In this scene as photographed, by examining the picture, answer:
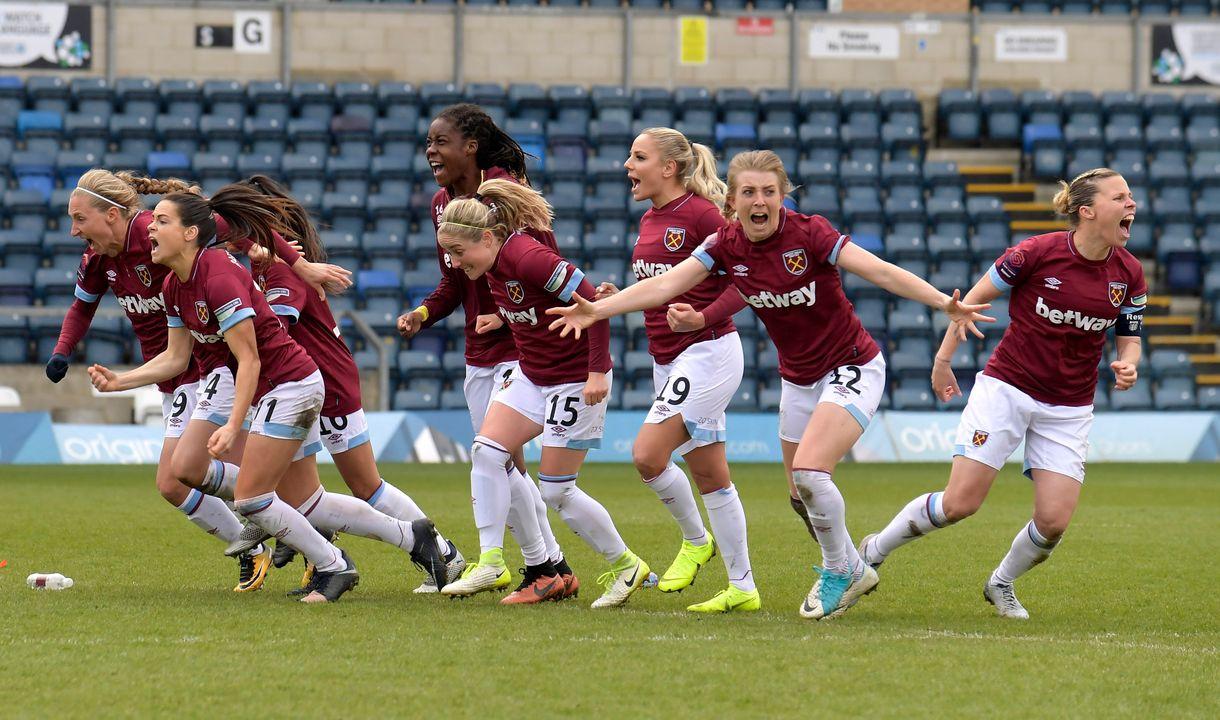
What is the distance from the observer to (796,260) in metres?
6.45

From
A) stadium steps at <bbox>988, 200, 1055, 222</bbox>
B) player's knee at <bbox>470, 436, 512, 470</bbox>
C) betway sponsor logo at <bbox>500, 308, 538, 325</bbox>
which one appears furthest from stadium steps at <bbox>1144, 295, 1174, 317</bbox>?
player's knee at <bbox>470, 436, 512, 470</bbox>

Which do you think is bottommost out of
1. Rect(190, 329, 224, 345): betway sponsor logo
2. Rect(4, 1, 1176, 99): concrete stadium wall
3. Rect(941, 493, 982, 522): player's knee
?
Rect(941, 493, 982, 522): player's knee

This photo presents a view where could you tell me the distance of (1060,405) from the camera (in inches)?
261

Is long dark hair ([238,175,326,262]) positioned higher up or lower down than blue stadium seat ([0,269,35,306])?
higher up

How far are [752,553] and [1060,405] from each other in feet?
9.89

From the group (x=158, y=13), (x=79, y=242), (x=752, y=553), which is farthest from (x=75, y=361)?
(x=752, y=553)

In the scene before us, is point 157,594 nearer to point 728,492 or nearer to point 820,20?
point 728,492

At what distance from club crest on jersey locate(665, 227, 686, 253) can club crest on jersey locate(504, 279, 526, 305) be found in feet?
2.48

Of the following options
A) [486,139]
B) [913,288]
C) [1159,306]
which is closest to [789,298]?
[913,288]

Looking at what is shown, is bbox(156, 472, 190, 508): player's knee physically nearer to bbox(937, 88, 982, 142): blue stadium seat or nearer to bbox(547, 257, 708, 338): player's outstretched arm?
bbox(547, 257, 708, 338): player's outstretched arm

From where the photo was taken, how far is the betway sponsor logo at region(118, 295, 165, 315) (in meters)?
7.51

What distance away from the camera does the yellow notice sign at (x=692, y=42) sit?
26.0m

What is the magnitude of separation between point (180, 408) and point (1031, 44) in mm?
22319

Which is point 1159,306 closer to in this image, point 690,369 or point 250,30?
point 250,30
